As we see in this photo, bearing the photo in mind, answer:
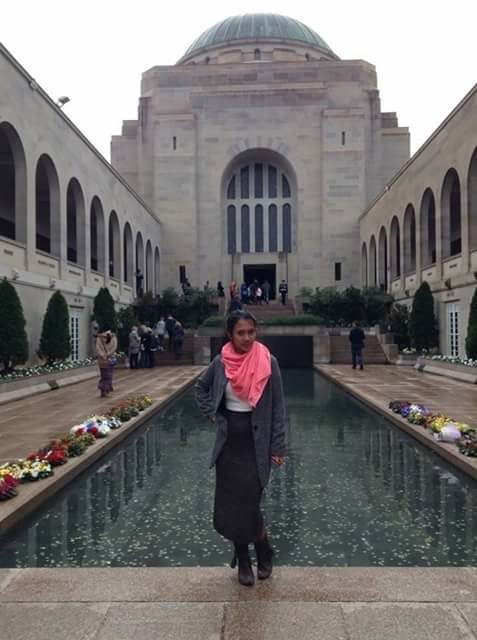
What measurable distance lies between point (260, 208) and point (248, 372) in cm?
3839

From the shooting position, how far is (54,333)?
58.4ft

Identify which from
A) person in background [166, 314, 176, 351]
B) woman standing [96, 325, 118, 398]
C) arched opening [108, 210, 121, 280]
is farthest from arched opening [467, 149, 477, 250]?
arched opening [108, 210, 121, 280]

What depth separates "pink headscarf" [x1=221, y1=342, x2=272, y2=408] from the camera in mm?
3631

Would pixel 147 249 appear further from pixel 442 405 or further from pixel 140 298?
pixel 442 405

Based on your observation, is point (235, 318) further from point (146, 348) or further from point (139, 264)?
point (139, 264)

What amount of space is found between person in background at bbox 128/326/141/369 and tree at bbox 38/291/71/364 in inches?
158

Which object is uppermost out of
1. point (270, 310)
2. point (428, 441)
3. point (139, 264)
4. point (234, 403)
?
point (139, 264)

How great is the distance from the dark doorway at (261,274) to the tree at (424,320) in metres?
17.6

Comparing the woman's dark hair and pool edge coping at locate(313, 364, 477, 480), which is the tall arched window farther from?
the woman's dark hair

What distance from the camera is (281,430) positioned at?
12.2 feet

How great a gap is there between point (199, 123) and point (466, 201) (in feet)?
78.5

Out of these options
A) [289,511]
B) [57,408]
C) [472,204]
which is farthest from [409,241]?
[289,511]

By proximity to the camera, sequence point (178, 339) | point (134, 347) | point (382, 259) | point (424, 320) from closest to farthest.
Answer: point (134, 347) < point (424, 320) < point (178, 339) < point (382, 259)

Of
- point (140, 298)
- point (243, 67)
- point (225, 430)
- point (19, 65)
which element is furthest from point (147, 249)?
point (225, 430)
